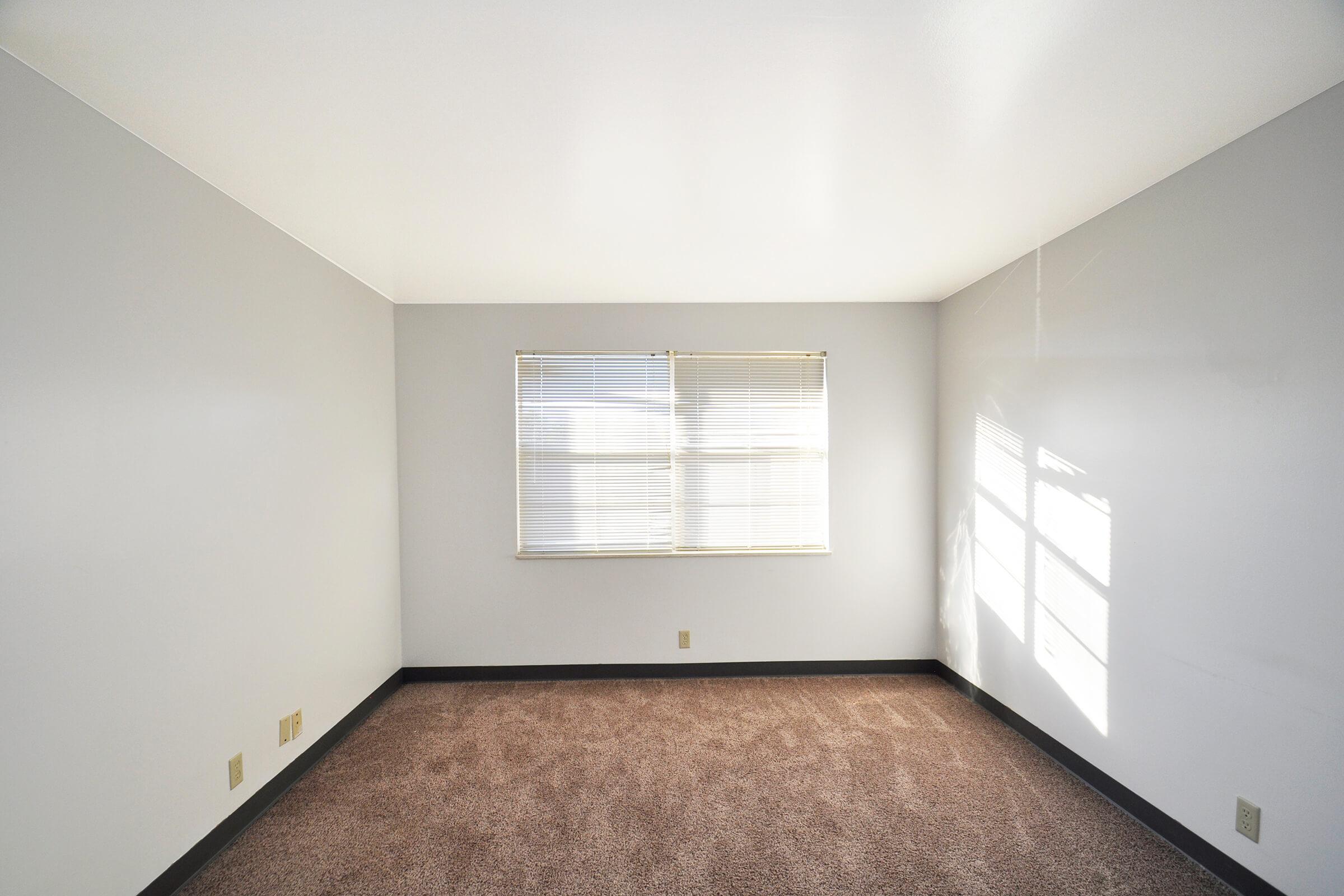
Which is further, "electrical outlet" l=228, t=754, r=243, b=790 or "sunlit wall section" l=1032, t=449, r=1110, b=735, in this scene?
"sunlit wall section" l=1032, t=449, r=1110, b=735

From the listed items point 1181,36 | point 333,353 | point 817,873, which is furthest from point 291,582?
point 1181,36

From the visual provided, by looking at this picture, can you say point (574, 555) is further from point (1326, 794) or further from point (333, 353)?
point (1326, 794)

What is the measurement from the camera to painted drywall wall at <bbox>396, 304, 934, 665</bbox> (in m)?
3.79

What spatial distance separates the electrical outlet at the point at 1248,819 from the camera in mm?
1847

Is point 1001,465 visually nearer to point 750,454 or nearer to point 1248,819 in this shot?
point 750,454

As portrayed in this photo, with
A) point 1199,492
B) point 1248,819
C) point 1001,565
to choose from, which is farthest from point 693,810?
point 1199,492

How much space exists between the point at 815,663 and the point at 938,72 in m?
3.35

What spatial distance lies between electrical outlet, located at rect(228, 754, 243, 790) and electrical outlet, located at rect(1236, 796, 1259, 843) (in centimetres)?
354

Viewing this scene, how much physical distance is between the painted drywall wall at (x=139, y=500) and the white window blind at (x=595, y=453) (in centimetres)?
127

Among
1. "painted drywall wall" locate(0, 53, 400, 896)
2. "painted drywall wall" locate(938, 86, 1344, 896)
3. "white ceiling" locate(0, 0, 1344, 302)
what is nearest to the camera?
"white ceiling" locate(0, 0, 1344, 302)

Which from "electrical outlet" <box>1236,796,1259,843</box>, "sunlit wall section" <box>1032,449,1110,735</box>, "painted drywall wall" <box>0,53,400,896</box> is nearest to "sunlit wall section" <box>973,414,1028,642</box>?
"sunlit wall section" <box>1032,449,1110,735</box>

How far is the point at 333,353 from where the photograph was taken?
9.91 feet

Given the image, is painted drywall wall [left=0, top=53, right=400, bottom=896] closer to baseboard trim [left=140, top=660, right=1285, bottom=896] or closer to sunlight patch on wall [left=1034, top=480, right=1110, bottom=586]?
baseboard trim [left=140, top=660, right=1285, bottom=896]

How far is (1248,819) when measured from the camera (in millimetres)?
1869
